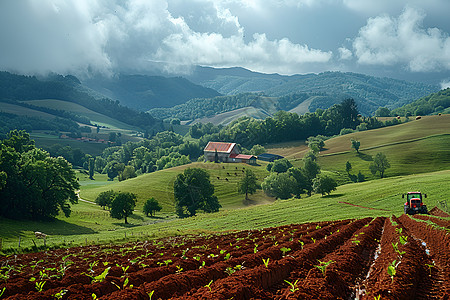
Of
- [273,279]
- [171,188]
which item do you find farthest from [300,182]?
[273,279]

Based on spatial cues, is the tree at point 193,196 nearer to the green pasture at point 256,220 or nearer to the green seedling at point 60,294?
the green pasture at point 256,220

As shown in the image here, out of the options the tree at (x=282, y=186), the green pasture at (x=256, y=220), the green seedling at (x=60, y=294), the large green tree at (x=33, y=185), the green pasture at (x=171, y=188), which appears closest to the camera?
the green seedling at (x=60, y=294)

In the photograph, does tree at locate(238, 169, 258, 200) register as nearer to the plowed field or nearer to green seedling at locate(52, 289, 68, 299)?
the plowed field

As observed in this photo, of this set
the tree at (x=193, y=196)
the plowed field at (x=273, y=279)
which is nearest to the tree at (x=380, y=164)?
the tree at (x=193, y=196)

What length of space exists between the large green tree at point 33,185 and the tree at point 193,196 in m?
32.8

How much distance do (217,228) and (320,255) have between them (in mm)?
40794

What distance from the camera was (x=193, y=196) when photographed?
393 ft

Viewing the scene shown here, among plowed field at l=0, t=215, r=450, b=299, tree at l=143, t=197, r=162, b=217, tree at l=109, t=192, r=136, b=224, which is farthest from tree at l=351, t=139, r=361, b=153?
plowed field at l=0, t=215, r=450, b=299

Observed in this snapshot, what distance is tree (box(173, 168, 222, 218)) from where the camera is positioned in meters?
118

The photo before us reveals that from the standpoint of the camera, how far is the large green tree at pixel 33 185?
82.6 m

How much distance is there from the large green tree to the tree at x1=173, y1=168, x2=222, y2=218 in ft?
108

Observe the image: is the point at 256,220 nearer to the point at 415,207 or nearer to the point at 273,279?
the point at 415,207

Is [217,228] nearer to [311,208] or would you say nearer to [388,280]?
[311,208]

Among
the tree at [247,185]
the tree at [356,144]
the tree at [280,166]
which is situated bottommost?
the tree at [247,185]
